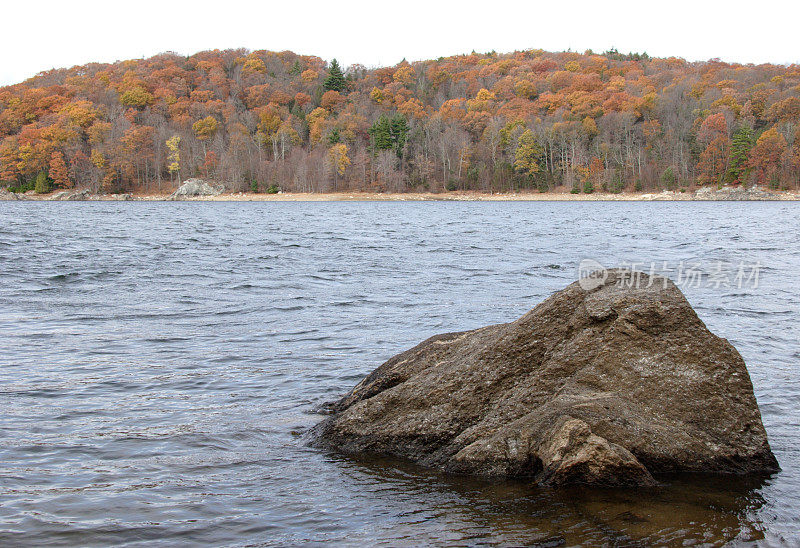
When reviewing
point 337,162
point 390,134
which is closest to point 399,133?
point 390,134

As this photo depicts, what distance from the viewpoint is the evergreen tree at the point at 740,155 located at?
90.1 meters

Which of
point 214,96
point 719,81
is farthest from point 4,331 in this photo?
point 214,96

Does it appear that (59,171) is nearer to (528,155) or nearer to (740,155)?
(528,155)

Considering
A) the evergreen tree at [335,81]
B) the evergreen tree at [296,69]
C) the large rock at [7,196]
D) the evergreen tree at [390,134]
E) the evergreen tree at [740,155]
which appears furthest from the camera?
the evergreen tree at [296,69]

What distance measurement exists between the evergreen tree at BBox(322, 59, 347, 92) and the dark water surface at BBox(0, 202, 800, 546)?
137 m

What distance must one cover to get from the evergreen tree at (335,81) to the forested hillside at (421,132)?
651 mm

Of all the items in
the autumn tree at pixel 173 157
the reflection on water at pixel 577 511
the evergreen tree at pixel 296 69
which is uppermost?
the evergreen tree at pixel 296 69

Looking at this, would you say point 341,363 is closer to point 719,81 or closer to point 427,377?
point 427,377

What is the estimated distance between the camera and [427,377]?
591cm

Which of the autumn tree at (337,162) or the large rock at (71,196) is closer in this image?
the large rock at (71,196)

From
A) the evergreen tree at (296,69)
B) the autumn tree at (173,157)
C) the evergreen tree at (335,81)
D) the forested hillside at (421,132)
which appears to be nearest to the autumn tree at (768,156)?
the forested hillside at (421,132)

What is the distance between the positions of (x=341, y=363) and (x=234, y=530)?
4.68 meters

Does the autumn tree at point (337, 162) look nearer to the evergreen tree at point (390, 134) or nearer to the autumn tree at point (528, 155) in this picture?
the evergreen tree at point (390, 134)

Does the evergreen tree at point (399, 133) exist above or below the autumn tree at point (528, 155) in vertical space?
above
